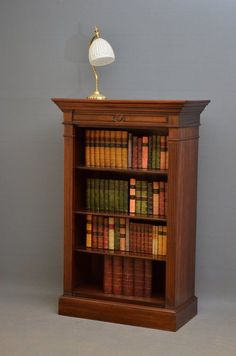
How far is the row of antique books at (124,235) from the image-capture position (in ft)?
16.2

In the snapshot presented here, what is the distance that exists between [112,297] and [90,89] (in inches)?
62.5

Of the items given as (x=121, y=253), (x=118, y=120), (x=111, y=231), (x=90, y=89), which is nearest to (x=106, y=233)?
(x=111, y=231)

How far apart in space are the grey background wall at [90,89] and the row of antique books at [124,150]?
1.58ft

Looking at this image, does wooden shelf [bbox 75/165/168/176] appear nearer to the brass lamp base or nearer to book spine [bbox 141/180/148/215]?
book spine [bbox 141/180/148/215]

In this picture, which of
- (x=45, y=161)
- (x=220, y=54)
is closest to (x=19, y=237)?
(x=45, y=161)

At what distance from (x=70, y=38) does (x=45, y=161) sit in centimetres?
98

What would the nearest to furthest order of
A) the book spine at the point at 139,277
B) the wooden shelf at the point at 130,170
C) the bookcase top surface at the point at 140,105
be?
the bookcase top surface at the point at 140,105
the wooden shelf at the point at 130,170
the book spine at the point at 139,277

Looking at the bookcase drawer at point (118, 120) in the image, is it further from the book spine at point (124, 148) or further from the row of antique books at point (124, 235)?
the row of antique books at point (124, 235)

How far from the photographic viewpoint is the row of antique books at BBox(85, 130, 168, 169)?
192 inches

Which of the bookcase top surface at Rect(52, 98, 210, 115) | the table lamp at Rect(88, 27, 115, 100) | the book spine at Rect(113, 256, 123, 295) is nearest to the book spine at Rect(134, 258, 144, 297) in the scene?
the book spine at Rect(113, 256, 123, 295)

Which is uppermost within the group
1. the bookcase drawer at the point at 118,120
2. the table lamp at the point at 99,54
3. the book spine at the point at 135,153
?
the table lamp at the point at 99,54

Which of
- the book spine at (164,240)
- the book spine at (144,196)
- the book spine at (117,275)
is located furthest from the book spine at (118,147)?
the book spine at (117,275)

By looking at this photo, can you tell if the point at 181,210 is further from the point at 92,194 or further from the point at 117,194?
the point at 92,194

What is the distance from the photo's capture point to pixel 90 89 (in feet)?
17.9
